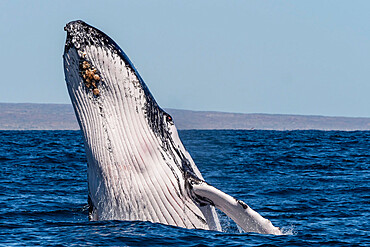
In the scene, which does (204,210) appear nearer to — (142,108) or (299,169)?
(142,108)

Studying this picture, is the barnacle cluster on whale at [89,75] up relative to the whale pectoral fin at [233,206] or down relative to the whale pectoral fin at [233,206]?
up

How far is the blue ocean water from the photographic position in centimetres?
899

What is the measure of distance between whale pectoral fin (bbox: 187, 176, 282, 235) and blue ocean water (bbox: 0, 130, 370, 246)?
0.47 metres

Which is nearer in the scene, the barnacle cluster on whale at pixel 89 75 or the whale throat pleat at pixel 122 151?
the barnacle cluster on whale at pixel 89 75

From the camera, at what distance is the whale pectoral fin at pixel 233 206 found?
8.55m

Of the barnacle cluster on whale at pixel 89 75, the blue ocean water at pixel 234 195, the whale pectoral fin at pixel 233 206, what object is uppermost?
the barnacle cluster on whale at pixel 89 75

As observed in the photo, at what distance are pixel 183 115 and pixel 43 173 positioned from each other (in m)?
12.2

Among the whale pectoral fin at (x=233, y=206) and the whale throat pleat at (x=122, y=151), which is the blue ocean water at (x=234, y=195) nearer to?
the whale throat pleat at (x=122, y=151)

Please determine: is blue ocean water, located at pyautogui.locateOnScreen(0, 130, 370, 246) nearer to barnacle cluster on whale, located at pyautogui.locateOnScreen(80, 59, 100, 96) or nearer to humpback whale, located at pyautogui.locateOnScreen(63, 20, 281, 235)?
humpback whale, located at pyautogui.locateOnScreen(63, 20, 281, 235)

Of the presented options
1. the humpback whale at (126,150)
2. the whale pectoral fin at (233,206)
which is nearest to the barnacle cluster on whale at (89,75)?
the humpback whale at (126,150)

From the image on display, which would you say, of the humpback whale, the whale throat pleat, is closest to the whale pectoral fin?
the humpback whale

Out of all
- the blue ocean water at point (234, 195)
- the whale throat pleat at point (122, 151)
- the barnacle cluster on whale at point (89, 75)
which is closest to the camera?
the barnacle cluster on whale at point (89, 75)

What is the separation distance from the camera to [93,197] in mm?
9133

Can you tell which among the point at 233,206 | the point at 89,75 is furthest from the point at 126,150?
the point at 233,206
